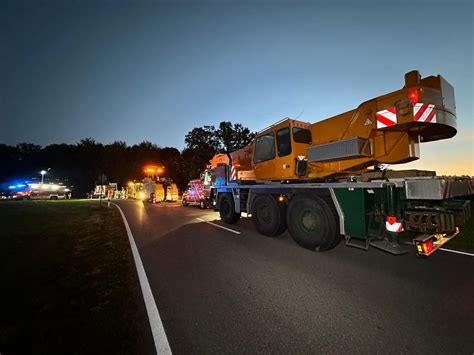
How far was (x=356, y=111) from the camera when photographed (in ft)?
17.7

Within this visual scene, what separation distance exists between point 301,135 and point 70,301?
6290mm

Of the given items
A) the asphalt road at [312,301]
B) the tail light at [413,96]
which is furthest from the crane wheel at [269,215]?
the tail light at [413,96]

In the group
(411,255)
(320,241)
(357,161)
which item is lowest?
(411,255)

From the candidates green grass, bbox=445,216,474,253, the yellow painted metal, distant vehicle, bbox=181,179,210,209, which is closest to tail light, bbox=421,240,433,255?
the yellow painted metal

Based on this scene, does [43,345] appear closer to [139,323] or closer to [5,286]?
[139,323]

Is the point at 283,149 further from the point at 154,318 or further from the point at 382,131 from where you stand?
the point at 154,318

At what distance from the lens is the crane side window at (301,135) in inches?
259

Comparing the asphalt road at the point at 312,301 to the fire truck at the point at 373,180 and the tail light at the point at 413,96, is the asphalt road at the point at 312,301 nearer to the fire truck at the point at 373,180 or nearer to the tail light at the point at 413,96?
the fire truck at the point at 373,180

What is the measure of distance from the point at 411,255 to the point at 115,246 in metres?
7.48

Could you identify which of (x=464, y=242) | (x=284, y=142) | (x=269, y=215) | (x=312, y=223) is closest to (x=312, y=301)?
(x=312, y=223)

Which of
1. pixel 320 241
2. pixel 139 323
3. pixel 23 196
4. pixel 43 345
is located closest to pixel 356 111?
pixel 320 241

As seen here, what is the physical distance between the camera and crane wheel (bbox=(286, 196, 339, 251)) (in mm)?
5160

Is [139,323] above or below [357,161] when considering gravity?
below

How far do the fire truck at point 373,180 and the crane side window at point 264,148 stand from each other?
378mm
